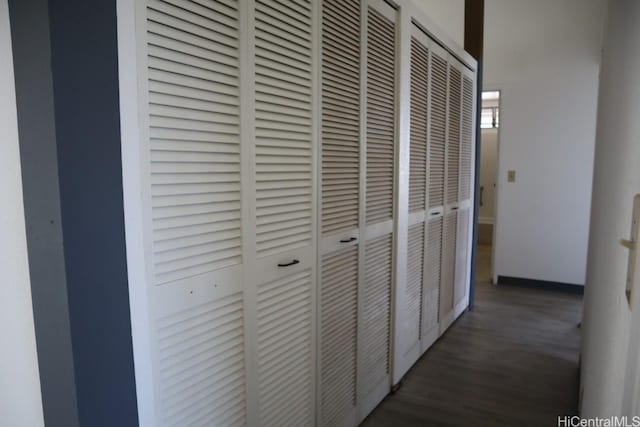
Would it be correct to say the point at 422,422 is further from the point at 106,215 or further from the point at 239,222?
the point at 106,215

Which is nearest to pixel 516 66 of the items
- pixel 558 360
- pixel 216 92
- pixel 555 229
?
pixel 555 229

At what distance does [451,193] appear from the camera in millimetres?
3199

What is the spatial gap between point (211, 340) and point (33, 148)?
0.64 metres

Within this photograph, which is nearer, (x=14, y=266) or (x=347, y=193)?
(x=14, y=266)

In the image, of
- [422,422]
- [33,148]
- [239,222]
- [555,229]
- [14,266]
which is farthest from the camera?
[555,229]

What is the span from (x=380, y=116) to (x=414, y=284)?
1083 millimetres

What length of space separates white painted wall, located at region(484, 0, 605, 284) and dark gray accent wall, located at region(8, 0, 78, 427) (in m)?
4.37

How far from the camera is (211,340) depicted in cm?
115

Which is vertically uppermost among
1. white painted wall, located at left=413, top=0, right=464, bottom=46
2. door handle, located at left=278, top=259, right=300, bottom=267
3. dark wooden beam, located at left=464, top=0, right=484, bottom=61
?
white painted wall, located at left=413, top=0, right=464, bottom=46

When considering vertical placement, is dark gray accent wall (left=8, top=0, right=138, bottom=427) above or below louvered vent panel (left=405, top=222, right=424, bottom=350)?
above

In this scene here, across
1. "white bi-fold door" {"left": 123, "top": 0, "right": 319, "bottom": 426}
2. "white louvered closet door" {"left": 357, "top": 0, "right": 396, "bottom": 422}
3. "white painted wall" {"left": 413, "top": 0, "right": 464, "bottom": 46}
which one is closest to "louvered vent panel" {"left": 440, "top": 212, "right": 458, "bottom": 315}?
"white louvered closet door" {"left": 357, "top": 0, "right": 396, "bottom": 422}

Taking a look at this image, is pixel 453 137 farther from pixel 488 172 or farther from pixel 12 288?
pixel 488 172

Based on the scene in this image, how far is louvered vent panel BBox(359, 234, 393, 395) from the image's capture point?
2006mm

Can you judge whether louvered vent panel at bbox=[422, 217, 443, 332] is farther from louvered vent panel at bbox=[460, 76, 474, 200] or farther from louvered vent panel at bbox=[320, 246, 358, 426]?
louvered vent panel at bbox=[320, 246, 358, 426]
